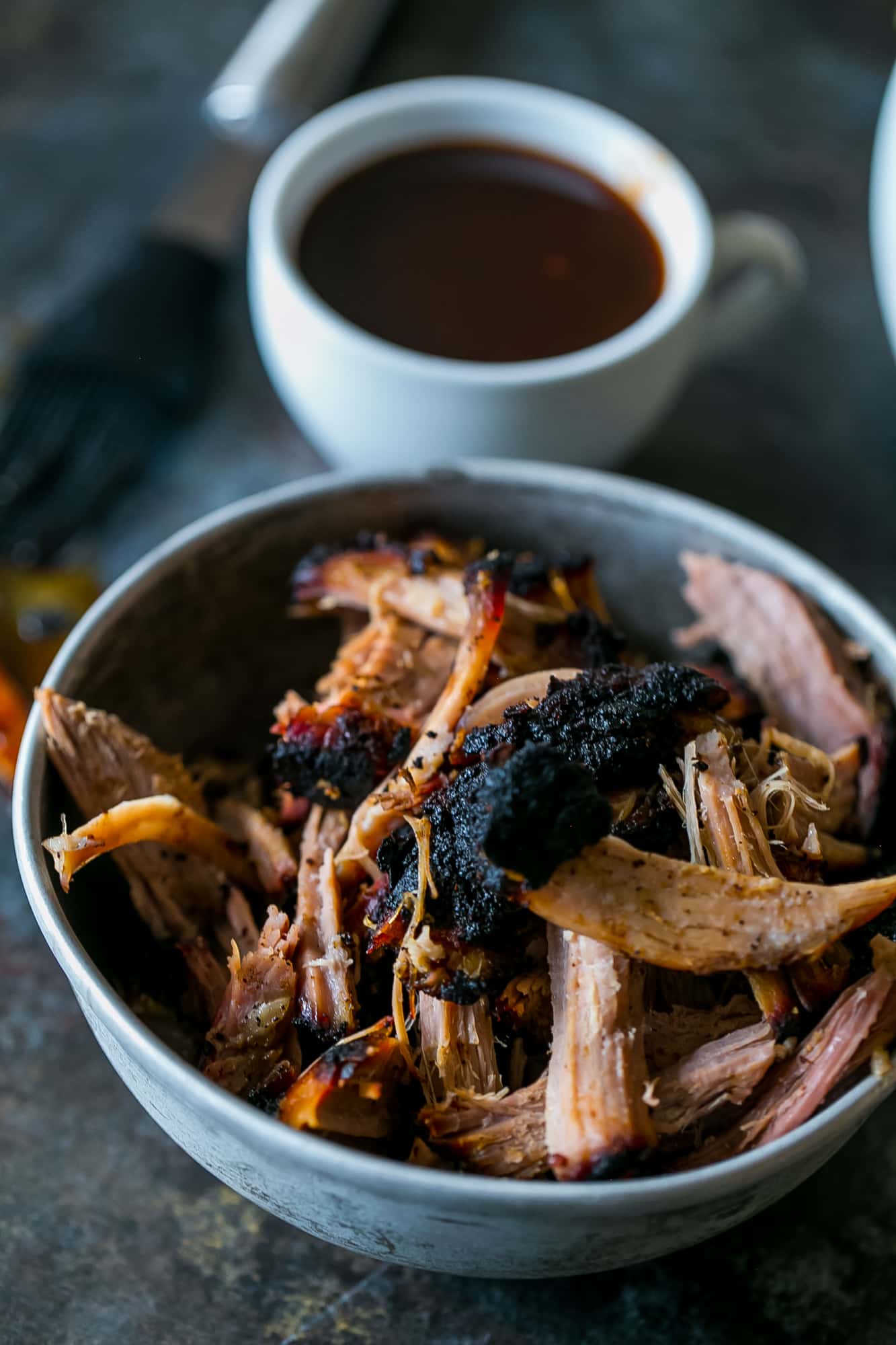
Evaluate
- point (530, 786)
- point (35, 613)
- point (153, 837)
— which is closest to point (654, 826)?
point (530, 786)

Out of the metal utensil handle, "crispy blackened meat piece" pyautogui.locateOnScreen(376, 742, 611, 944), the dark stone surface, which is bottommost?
the dark stone surface

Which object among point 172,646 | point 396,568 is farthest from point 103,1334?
point 396,568

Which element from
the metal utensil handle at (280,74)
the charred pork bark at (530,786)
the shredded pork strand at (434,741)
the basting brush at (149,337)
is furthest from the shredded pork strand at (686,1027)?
the metal utensil handle at (280,74)

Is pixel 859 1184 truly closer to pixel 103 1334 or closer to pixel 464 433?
pixel 103 1334

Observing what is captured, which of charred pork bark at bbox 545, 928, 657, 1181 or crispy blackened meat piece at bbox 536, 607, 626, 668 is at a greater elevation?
crispy blackened meat piece at bbox 536, 607, 626, 668

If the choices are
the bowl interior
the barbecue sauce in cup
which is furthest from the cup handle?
the bowl interior

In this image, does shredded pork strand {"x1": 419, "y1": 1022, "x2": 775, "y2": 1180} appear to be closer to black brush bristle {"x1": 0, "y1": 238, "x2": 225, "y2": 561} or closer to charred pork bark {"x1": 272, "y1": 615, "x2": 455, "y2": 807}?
charred pork bark {"x1": 272, "y1": 615, "x2": 455, "y2": 807}

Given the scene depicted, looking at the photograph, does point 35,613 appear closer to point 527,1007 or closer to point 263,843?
point 263,843
